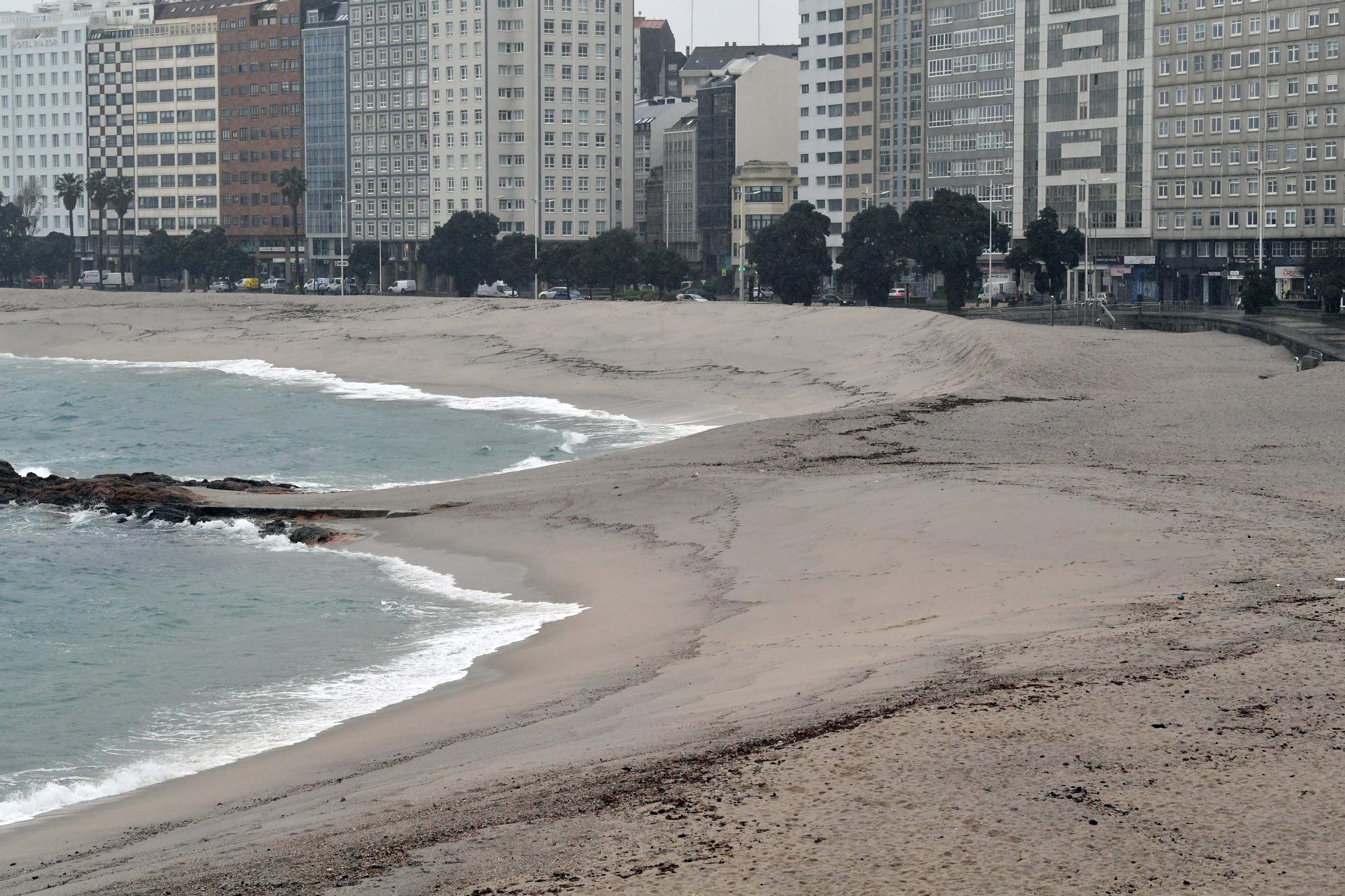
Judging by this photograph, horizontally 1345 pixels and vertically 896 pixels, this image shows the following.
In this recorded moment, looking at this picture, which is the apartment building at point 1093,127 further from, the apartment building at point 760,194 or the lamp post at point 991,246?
the apartment building at point 760,194

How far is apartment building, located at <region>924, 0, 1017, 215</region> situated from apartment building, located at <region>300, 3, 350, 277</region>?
67.0 meters

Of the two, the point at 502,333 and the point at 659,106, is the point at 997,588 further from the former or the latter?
the point at 659,106

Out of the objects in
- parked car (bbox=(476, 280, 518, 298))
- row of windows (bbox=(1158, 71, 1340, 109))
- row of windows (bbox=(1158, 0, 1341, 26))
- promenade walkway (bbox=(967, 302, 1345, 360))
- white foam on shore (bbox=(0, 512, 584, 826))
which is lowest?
white foam on shore (bbox=(0, 512, 584, 826))

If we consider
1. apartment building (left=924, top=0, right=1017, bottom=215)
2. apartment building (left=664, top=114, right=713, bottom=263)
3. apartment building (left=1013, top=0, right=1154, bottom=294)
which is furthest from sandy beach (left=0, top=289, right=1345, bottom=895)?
apartment building (left=664, top=114, right=713, bottom=263)

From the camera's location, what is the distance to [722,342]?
68.8 metres

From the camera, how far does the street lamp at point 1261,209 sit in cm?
10788

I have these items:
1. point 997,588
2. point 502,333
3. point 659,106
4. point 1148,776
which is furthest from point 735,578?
point 659,106

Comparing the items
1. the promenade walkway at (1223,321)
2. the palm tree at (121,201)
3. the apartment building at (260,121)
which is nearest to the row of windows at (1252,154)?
the promenade walkway at (1223,321)

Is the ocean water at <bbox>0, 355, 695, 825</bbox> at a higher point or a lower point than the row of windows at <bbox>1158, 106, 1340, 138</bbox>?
lower

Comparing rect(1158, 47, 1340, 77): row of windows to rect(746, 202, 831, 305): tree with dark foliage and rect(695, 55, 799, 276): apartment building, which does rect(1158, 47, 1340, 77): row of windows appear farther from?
rect(695, 55, 799, 276): apartment building

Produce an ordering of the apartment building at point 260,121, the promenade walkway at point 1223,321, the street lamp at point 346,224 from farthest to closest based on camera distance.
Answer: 1. the apartment building at point 260,121
2. the street lamp at point 346,224
3. the promenade walkway at point 1223,321

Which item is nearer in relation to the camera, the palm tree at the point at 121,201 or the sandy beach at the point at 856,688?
the sandy beach at the point at 856,688

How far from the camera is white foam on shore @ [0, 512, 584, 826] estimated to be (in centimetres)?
1577

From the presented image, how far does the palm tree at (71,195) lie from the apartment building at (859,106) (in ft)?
262
